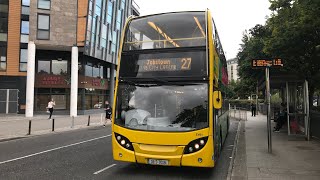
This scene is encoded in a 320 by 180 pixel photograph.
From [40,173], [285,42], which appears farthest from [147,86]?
[285,42]

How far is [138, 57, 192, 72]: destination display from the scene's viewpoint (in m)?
8.03

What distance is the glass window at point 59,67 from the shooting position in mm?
36594

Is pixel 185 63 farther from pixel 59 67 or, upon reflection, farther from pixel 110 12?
pixel 110 12

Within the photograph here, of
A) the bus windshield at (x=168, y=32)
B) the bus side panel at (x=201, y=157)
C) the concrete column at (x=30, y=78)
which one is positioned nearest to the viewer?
the bus side panel at (x=201, y=157)

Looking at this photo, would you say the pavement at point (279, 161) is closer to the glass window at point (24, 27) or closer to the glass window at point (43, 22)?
the glass window at point (43, 22)

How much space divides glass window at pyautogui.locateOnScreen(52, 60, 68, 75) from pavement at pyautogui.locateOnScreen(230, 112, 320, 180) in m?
27.1

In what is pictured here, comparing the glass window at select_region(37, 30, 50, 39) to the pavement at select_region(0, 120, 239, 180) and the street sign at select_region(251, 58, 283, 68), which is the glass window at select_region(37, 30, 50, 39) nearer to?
the pavement at select_region(0, 120, 239, 180)

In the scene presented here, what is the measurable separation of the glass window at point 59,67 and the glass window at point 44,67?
0.58 m

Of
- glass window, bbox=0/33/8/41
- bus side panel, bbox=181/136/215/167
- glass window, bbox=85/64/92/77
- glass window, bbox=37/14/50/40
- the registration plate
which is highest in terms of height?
glass window, bbox=37/14/50/40

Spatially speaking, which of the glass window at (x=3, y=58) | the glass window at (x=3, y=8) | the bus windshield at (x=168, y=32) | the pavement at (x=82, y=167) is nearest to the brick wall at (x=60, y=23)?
the glass window at (x=3, y=8)

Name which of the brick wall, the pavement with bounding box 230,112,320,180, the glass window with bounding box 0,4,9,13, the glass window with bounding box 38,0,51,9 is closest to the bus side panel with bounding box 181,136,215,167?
the pavement with bounding box 230,112,320,180

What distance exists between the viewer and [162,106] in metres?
7.95

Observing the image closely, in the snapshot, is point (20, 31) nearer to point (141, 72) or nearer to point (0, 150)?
point (0, 150)

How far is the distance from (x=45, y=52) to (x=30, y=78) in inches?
176
